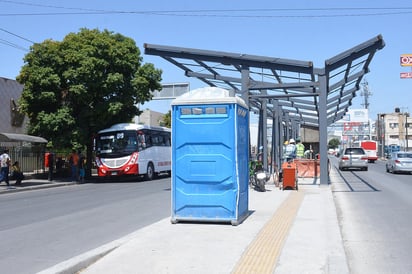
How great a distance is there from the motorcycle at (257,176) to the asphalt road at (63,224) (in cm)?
329

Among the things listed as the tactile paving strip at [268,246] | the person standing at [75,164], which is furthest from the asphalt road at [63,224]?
the person standing at [75,164]

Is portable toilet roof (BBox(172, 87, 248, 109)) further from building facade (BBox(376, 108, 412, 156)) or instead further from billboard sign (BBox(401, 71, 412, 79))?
building facade (BBox(376, 108, 412, 156))

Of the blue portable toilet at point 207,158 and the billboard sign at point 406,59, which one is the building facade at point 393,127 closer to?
the billboard sign at point 406,59

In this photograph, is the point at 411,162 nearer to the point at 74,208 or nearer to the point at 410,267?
the point at 74,208

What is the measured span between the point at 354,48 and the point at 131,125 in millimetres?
13371

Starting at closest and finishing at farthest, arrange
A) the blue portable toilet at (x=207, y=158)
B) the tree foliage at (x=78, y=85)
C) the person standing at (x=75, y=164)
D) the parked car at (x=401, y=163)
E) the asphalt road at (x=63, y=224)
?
the asphalt road at (x=63, y=224) → the blue portable toilet at (x=207, y=158) → the tree foliage at (x=78, y=85) → the person standing at (x=75, y=164) → the parked car at (x=401, y=163)

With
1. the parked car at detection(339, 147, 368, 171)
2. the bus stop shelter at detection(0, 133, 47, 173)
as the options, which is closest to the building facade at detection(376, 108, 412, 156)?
the parked car at detection(339, 147, 368, 171)

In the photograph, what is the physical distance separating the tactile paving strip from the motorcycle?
472cm

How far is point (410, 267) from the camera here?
6820 mm

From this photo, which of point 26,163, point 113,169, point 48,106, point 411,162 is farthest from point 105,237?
point 411,162

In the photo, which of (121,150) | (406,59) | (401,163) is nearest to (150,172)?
(121,150)

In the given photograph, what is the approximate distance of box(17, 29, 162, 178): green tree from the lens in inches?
1003

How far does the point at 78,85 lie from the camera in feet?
82.9

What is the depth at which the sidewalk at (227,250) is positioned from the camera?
6.38 meters
